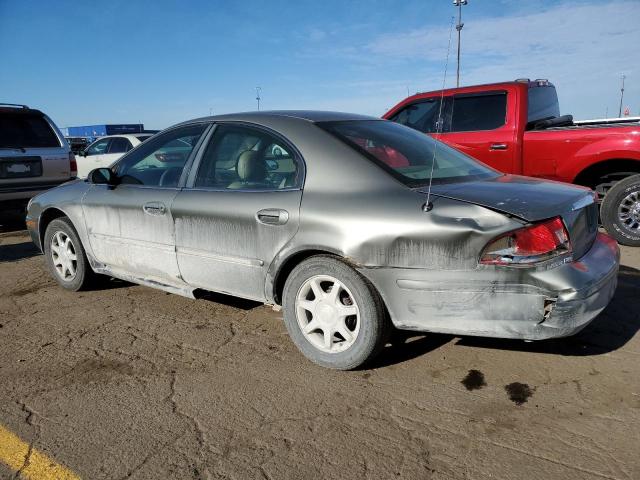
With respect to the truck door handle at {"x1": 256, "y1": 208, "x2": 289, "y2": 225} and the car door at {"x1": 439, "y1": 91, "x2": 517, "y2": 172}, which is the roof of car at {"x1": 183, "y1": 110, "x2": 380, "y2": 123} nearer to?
the truck door handle at {"x1": 256, "y1": 208, "x2": 289, "y2": 225}

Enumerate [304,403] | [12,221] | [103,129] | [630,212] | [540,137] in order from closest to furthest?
[304,403] → [630,212] → [540,137] → [12,221] → [103,129]

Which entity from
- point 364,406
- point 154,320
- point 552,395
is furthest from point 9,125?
point 552,395

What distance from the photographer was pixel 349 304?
3.02 m

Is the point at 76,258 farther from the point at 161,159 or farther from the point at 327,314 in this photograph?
the point at 327,314

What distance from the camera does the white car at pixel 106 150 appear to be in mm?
13102

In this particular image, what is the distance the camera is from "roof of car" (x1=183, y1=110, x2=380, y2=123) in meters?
3.52

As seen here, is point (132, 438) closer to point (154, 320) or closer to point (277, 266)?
point (277, 266)

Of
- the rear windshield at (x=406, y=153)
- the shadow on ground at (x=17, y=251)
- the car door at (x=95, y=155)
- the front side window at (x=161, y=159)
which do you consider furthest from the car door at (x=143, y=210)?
the car door at (x=95, y=155)

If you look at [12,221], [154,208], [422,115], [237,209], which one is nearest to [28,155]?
[12,221]

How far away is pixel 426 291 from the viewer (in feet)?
8.92

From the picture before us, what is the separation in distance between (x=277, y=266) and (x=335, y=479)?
4.45 feet

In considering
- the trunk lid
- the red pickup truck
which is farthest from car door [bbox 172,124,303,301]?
the red pickup truck

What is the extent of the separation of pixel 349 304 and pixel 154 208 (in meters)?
1.71

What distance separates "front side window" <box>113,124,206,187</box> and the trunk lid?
1.90 m
